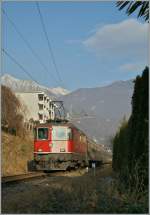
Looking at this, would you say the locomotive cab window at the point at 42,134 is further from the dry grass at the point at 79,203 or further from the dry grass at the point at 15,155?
the dry grass at the point at 79,203

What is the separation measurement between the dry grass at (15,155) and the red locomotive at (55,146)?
16.1ft

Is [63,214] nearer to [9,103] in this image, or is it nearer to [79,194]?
[79,194]

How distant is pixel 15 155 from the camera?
40.5 m

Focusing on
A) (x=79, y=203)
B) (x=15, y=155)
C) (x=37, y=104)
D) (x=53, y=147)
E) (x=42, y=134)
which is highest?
(x=37, y=104)

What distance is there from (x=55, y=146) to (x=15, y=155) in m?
11.9

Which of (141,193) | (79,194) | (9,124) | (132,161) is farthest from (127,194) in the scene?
(9,124)

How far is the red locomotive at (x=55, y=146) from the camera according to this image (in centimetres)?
2878

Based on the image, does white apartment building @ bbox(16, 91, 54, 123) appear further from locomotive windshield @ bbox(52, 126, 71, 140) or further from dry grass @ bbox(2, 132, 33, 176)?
locomotive windshield @ bbox(52, 126, 71, 140)

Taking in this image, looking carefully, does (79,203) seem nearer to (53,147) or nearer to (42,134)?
(53,147)

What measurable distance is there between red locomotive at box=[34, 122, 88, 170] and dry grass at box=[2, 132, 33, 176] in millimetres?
4894

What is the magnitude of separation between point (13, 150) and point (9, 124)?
→ 1091cm

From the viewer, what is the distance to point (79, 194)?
1072 cm

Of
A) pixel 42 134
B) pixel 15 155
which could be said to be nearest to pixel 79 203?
pixel 42 134

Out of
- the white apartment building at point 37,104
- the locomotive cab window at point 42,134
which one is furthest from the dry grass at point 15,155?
the white apartment building at point 37,104
